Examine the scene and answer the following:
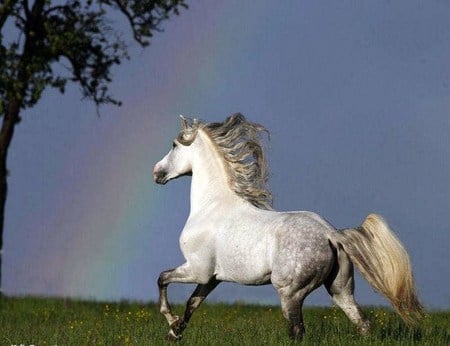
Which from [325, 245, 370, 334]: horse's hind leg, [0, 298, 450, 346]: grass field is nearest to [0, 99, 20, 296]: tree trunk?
[0, 298, 450, 346]: grass field

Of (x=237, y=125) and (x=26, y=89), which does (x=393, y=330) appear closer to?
(x=237, y=125)

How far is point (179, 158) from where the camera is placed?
1234 cm

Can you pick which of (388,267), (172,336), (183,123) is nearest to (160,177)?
(183,123)

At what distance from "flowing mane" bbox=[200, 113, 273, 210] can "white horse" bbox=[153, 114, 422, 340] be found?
0.5 inches

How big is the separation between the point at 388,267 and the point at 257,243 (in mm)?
1628

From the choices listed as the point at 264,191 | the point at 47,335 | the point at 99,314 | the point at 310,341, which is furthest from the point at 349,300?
the point at 99,314

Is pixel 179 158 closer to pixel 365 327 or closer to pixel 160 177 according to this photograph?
pixel 160 177

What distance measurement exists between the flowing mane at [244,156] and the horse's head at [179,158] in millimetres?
333

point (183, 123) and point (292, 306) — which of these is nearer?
point (292, 306)

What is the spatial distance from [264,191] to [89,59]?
48.6ft

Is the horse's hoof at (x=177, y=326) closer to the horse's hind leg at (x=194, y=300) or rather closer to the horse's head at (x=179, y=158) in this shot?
the horse's hind leg at (x=194, y=300)

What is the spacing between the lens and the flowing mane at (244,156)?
37.9 feet

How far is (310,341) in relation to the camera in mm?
10648

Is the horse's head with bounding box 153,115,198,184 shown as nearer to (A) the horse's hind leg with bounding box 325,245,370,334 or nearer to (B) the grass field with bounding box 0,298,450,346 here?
(B) the grass field with bounding box 0,298,450,346
